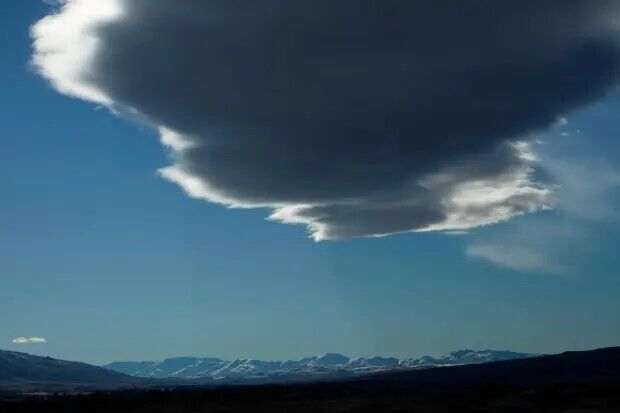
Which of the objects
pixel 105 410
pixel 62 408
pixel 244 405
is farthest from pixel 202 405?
pixel 62 408

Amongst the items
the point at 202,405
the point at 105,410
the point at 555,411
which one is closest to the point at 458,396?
the point at 555,411

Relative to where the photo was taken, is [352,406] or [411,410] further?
[352,406]

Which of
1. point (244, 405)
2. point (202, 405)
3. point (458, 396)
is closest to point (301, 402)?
point (244, 405)

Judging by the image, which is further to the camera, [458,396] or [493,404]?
[458,396]

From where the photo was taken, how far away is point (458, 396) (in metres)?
108

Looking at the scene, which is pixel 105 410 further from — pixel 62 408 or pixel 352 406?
pixel 352 406

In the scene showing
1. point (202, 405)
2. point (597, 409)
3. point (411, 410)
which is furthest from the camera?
point (202, 405)

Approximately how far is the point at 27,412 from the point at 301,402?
4611cm

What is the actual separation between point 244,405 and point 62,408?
115ft

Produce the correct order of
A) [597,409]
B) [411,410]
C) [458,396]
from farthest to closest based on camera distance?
[458,396], [411,410], [597,409]

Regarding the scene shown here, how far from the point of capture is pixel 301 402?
11012 centimetres

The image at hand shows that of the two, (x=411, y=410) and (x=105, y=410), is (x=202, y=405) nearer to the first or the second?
(x=105, y=410)

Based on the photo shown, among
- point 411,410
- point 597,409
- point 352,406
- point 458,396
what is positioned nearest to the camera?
point 597,409

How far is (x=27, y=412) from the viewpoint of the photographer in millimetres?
115938
